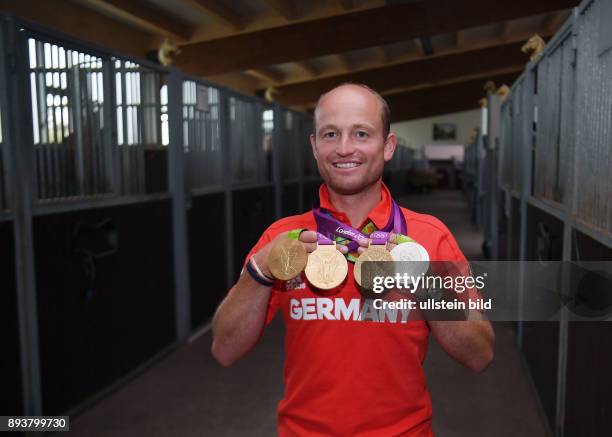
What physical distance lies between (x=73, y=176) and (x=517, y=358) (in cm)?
256

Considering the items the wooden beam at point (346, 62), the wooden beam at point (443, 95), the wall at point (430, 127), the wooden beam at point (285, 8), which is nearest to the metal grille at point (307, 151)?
the wooden beam at point (285, 8)

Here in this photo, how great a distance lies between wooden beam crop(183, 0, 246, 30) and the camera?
689 centimetres

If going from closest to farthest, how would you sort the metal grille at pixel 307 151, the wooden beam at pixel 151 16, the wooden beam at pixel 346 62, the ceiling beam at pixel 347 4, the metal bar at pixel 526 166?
the metal bar at pixel 526 166 < the metal grille at pixel 307 151 < the wooden beam at pixel 151 16 < the ceiling beam at pixel 347 4 < the wooden beam at pixel 346 62

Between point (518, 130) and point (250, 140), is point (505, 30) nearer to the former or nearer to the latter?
point (250, 140)

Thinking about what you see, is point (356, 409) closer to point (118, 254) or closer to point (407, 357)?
point (407, 357)

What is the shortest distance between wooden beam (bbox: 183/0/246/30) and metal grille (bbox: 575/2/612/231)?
5.67 metres

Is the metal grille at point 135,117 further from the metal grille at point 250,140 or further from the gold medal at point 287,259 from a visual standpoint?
the gold medal at point 287,259

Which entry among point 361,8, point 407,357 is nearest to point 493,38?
point 361,8

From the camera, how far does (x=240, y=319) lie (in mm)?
1152

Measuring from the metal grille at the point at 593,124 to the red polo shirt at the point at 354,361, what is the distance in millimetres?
670

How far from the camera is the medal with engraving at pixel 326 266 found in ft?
3.35

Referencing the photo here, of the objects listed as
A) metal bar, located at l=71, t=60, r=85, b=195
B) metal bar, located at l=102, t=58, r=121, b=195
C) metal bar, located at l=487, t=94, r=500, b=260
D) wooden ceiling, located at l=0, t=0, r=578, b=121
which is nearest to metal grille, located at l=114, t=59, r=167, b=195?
metal bar, located at l=102, t=58, r=121, b=195

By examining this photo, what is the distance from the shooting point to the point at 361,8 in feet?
26.1

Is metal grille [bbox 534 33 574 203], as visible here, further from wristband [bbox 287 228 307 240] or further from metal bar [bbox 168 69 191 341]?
metal bar [bbox 168 69 191 341]
